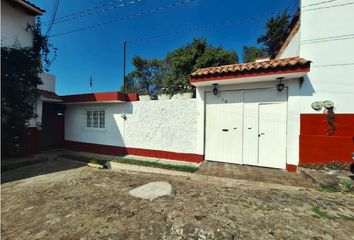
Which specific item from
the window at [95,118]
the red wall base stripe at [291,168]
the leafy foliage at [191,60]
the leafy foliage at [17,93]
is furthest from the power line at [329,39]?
the leafy foliage at [17,93]

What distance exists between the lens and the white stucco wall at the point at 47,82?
10082mm

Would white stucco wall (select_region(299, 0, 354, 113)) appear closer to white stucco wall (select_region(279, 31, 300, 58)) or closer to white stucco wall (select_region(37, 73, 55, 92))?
white stucco wall (select_region(279, 31, 300, 58))

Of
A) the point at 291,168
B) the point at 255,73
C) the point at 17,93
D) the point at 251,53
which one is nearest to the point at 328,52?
the point at 255,73

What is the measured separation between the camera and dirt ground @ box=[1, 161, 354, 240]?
303 centimetres

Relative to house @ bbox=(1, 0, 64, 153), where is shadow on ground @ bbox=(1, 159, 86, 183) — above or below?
below

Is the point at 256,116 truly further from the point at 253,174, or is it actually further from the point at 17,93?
the point at 17,93

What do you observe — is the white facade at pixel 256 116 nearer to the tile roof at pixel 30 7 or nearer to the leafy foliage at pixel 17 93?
the leafy foliage at pixel 17 93

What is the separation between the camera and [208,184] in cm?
525

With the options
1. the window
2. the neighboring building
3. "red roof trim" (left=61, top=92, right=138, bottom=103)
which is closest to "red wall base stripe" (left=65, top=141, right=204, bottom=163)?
the window

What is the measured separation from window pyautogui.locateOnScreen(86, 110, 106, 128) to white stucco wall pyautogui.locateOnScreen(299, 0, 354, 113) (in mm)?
9497

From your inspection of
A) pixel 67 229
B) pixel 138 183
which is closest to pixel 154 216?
pixel 67 229

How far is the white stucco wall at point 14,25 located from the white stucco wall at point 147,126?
4.09 m

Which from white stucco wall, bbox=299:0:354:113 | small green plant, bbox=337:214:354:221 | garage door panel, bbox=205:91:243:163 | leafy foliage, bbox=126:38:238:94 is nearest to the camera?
small green plant, bbox=337:214:354:221

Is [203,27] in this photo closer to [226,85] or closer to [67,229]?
[226,85]
